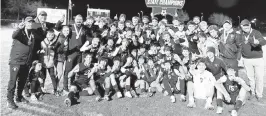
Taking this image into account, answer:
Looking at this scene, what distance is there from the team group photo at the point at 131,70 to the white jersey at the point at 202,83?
2 cm

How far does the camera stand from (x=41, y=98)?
604 centimetres

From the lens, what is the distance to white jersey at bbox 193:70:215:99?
230 inches

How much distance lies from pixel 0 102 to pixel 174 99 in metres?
4.20

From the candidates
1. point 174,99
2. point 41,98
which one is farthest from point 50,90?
point 174,99

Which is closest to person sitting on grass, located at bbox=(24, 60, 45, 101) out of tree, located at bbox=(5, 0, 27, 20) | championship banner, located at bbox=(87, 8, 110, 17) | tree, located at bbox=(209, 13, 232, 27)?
championship banner, located at bbox=(87, 8, 110, 17)

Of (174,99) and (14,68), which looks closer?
(14,68)

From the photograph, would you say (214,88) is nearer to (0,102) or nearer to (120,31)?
(120,31)

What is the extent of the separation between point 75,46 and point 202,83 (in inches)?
137

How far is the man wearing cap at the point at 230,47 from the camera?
22.0 feet

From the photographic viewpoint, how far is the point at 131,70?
6.82 m

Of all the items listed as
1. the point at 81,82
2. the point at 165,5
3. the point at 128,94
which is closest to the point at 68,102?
the point at 81,82

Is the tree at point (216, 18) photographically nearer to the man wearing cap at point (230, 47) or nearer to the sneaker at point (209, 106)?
the man wearing cap at point (230, 47)

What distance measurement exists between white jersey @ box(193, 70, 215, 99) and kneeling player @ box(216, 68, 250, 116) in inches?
7.7

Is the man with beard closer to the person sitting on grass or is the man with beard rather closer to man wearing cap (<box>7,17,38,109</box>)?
the person sitting on grass
